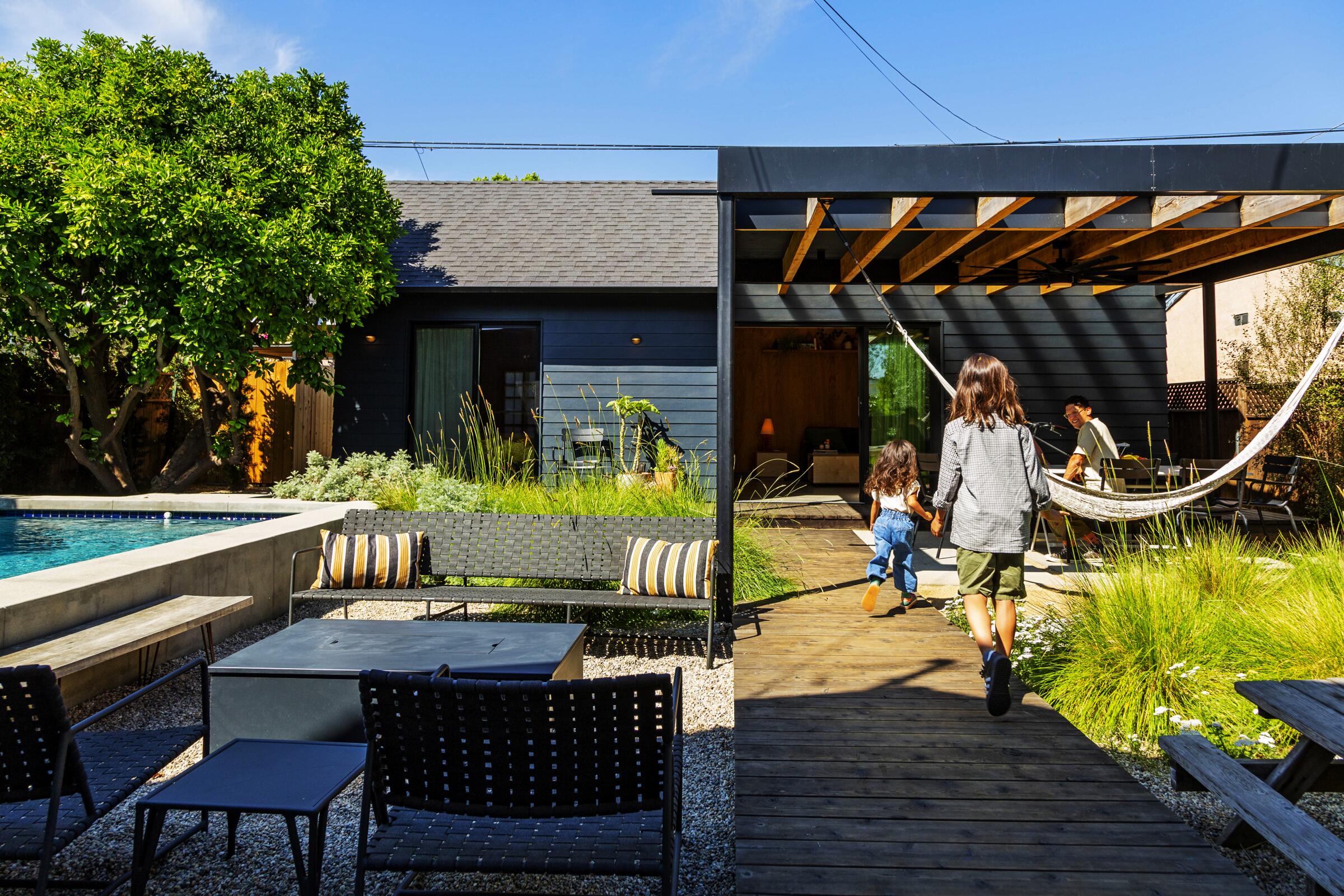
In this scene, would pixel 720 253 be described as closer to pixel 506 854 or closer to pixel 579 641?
pixel 579 641

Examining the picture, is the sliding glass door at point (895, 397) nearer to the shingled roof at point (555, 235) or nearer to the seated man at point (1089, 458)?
the shingled roof at point (555, 235)

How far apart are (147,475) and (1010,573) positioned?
10.8m

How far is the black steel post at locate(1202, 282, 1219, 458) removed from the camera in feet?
24.1

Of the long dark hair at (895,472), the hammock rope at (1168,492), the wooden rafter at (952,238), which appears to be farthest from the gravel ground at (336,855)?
the wooden rafter at (952,238)

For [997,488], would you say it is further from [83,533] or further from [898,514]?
[83,533]

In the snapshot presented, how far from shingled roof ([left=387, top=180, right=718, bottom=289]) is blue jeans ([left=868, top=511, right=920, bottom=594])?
4863 mm

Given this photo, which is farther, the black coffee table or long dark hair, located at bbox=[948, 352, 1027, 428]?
long dark hair, located at bbox=[948, 352, 1027, 428]

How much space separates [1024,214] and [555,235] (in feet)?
20.2

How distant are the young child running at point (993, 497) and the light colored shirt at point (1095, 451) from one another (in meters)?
2.81

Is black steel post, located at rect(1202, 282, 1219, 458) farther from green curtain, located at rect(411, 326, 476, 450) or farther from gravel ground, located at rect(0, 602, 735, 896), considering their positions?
green curtain, located at rect(411, 326, 476, 450)

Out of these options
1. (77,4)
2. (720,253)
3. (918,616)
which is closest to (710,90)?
(77,4)

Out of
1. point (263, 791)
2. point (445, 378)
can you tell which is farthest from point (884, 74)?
point (263, 791)

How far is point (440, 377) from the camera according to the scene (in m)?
9.34

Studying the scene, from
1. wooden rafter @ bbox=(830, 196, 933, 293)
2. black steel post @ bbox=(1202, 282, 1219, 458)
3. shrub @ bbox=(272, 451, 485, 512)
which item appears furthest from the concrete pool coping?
black steel post @ bbox=(1202, 282, 1219, 458)
